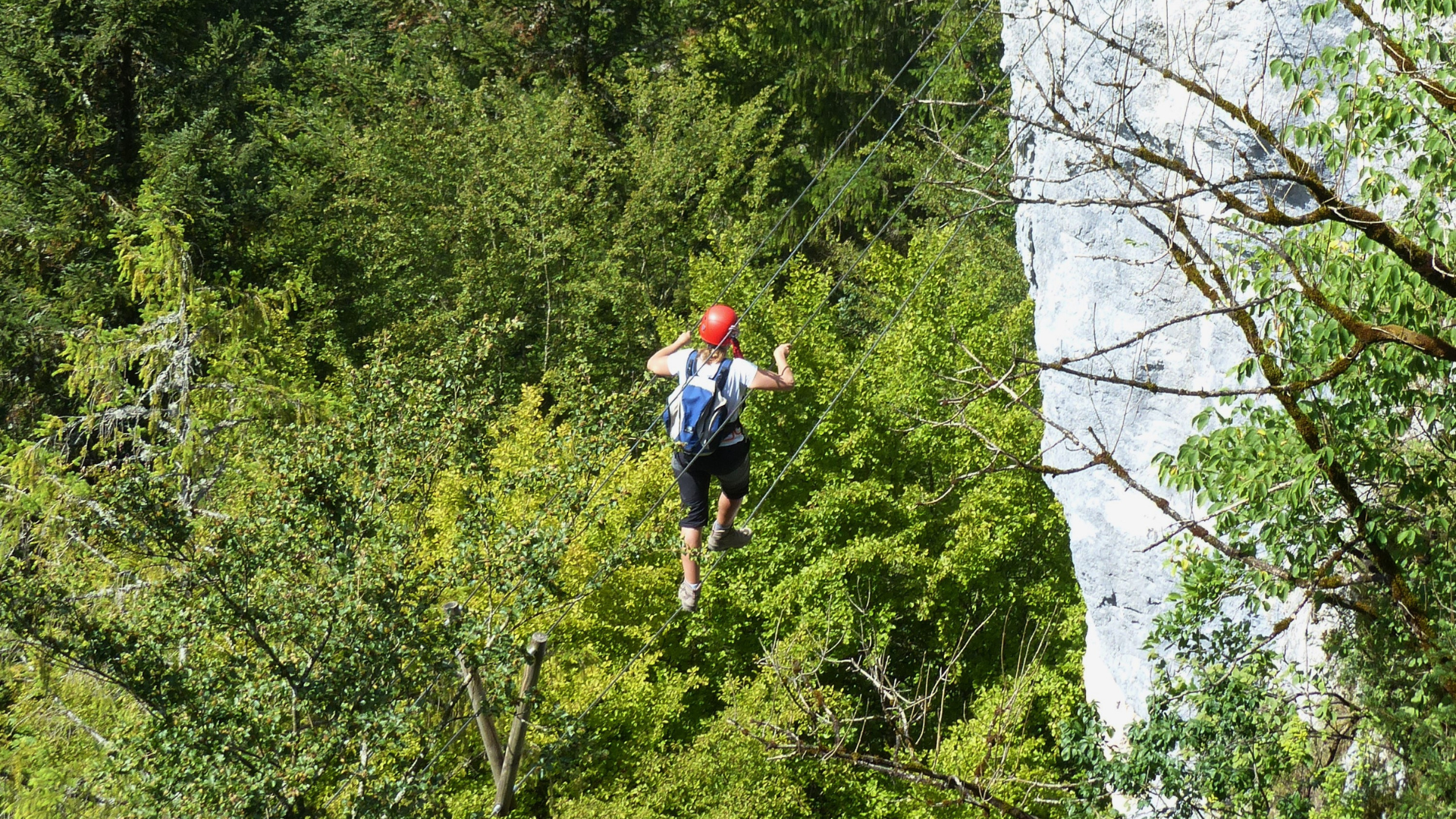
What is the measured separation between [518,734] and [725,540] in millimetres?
2363

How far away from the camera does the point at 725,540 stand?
31.1 ft

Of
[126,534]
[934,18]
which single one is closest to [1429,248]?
[126,534]

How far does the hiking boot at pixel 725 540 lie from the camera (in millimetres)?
9445

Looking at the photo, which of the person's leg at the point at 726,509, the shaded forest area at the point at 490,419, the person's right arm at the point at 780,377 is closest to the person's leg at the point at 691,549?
the person's leg at the point at 726,509

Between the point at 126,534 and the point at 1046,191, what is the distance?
980cm

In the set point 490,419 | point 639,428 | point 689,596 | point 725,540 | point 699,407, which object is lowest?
point 689,596

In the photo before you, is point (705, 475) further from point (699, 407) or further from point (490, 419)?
point (490, 419)

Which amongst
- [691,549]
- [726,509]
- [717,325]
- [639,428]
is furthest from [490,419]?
[717,325]

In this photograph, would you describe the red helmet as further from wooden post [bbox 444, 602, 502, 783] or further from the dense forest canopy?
wooden post [bbox 444, 602, 502, 783]

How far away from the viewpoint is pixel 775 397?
1773 cm

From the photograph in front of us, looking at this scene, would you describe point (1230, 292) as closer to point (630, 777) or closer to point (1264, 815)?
point (1264, 815)

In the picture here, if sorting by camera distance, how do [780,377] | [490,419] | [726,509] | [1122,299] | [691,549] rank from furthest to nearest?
[490,419], [1122,299], [691,549], [726,509], [780,377]

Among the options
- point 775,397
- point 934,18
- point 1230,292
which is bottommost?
point 1230,292

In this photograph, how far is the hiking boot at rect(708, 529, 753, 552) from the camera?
9445 mm
